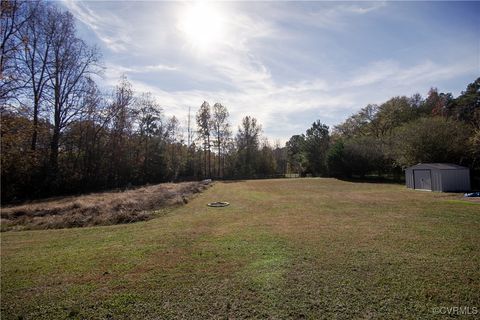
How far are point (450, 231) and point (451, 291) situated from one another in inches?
190

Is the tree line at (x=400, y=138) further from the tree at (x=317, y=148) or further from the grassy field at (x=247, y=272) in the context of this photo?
the grassy field at (x=247, y=272)

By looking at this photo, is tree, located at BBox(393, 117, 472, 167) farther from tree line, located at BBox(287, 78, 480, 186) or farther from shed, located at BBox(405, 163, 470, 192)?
shed, located at BBox(405, 163, 470, 192)

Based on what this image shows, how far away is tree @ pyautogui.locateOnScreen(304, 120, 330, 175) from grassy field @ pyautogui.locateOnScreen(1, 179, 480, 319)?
146 ft

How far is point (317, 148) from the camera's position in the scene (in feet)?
173

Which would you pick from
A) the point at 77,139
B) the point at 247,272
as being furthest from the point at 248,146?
the point at 247,272

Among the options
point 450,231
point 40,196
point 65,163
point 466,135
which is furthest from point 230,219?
point 466,135

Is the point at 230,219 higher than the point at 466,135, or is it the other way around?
the point at 466,135

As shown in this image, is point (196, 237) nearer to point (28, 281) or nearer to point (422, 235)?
point (28, 281)

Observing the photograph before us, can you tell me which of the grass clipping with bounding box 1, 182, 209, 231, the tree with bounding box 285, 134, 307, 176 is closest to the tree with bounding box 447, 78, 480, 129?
the tree with bounding box 285, 134, 307, 176

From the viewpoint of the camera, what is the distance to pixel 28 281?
491cm

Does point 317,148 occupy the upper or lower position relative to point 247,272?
upper

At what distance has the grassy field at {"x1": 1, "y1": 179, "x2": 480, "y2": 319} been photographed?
12.4 ft

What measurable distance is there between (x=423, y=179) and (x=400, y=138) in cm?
921

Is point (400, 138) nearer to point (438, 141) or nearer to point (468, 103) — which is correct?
point (438, 141)
